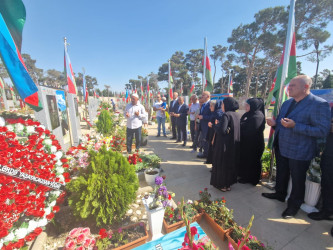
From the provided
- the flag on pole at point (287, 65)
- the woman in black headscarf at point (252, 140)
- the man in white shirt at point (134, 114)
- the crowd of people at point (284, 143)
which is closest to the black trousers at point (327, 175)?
the crowd of people at point (284, 143)

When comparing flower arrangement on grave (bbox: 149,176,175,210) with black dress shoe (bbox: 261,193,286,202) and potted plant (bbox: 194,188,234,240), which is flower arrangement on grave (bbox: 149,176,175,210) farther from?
black dress shoe (bbox: 261,193,286,202)

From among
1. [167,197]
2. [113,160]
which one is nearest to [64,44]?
[113,160]

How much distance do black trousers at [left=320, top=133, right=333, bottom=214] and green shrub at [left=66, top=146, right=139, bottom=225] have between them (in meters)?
2.80

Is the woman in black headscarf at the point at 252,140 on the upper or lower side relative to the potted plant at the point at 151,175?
upper

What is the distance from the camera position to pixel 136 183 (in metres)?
2.11

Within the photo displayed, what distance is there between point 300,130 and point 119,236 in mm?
2843

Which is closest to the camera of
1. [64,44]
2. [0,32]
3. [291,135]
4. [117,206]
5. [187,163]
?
[0,32]

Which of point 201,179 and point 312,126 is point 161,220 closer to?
point 201,179

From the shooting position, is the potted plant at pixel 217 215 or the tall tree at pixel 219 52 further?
the tall tree at pixel 219 52

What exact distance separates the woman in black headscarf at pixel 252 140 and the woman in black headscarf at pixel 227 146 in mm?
337

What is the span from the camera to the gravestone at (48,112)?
108 inches

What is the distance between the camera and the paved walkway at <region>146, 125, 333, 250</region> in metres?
1.91

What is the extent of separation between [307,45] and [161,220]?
21.7 meters

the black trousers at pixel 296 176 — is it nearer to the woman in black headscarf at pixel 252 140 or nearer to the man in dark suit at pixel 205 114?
the woman in black headscarf at pixel 252 140
